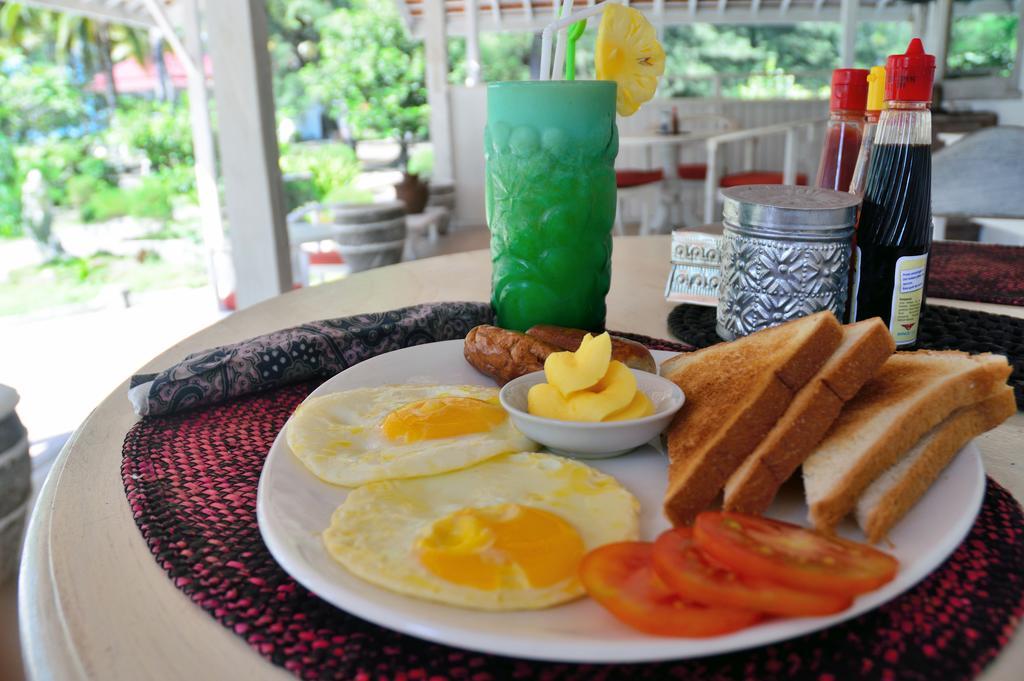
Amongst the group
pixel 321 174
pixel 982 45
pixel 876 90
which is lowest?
pixel 321 174

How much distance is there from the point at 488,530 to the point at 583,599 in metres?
0.09

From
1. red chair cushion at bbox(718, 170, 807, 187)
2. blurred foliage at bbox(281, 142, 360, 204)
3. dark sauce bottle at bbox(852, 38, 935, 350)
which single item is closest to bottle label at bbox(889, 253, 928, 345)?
dark sauce bottle at bbox(852, 38, 935, 350)

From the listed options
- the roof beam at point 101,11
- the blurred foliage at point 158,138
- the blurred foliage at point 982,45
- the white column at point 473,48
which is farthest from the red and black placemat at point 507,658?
the blurred foliage at point 158,138

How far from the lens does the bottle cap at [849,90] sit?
3.79 ft

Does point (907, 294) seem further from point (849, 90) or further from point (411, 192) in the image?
point (411, 192)

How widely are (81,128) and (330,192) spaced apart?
17.6ft

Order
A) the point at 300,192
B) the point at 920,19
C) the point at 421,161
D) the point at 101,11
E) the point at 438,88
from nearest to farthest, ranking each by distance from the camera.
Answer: the point at 101,11 < the point at 438,88 < the point at 920,19 < the point at 300,192 < the point at 421,161

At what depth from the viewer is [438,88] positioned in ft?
28.4

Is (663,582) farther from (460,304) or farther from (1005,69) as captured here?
(1005,69)

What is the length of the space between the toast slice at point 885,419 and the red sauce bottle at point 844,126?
0.50m

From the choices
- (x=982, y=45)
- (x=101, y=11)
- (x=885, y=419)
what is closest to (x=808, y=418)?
(x=885, y=419)

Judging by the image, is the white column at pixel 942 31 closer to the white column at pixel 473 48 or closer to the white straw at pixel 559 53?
the white column at pixel 473 48

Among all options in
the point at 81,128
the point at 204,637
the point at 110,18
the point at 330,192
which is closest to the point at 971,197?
the point at 204,637

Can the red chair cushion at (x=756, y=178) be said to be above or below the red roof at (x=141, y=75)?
below
